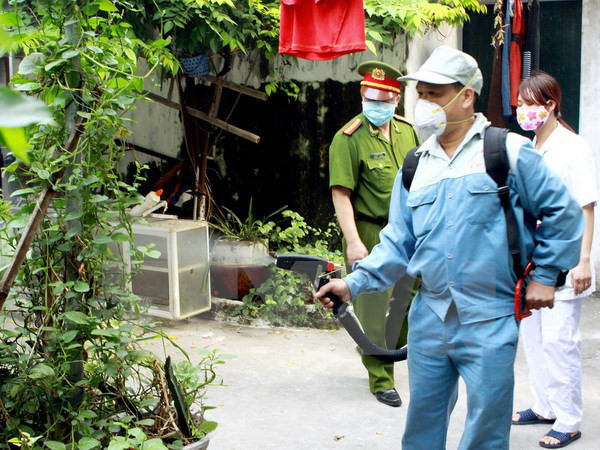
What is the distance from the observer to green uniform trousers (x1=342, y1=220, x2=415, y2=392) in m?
5.03

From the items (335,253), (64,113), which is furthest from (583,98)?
(64,113)

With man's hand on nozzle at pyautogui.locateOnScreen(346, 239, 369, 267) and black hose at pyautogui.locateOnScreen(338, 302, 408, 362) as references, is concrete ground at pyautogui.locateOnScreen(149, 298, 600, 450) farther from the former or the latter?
man's hand on nozzle at pyautogui.locateOnScreen(346, 239, 369, 267)

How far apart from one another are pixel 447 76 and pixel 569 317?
1768mm

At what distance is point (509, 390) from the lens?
3.04m

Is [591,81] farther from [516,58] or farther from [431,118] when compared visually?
[431,118]

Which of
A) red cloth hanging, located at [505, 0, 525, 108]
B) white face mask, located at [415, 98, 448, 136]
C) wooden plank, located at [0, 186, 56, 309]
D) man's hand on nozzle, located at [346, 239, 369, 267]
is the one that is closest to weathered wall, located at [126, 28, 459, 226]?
red cloth hanging, located at [505, 0, 525, 108]

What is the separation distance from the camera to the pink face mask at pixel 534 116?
4.31 meters

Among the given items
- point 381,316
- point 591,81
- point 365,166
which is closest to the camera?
point 365,166

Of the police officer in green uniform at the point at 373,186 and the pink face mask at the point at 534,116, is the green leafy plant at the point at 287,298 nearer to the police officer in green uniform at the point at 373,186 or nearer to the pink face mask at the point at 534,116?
the police officer in green uniform at the point at 373,186

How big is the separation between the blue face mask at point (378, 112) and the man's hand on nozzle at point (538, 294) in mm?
2224

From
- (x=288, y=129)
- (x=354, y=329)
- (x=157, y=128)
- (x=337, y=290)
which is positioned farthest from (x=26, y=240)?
(x=157, y=128)

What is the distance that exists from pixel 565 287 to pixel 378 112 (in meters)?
1.58

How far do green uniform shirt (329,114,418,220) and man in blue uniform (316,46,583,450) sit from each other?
5.69 feet

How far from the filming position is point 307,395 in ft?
17.0
